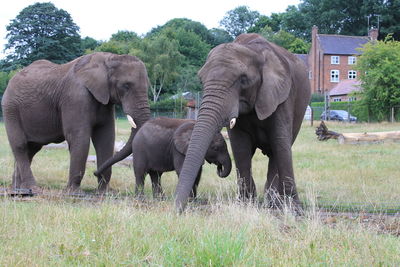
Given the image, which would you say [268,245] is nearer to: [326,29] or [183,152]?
[183,152]

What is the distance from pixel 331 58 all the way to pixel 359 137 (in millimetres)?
62426

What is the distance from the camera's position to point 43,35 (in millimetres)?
72562

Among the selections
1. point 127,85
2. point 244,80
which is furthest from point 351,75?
point 244,80

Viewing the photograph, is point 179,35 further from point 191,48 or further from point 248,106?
point 248,106

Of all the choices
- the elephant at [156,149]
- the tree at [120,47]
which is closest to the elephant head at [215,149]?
the elephant at [156,149]

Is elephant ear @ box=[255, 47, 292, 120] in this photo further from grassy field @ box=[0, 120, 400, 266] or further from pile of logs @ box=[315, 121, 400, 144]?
pile of logs @ box=[315, 121, 400, 144]

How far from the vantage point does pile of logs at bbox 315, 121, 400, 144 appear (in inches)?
827

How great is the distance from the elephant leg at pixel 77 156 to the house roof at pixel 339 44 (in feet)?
242

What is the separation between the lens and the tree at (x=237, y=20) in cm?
12106

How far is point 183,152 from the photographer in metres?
9.51

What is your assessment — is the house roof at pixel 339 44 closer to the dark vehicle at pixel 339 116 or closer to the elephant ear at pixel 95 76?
the dark vehicle at pixel 339 116

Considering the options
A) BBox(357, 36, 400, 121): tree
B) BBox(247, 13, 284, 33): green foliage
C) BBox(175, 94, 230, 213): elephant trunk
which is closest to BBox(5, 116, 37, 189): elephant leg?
BBox(175, 94, 230, 213): elephant trunk

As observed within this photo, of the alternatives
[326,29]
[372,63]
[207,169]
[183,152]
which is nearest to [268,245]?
[183,152]

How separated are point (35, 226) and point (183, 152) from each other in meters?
4.19
